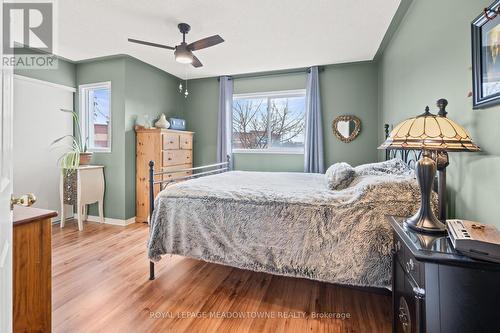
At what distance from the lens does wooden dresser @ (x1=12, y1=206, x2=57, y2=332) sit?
98 cm

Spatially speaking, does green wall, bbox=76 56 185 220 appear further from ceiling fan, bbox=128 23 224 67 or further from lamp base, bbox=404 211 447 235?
lamp base, bbox=404 211 447 235

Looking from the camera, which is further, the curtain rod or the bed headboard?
A: the curtain rod

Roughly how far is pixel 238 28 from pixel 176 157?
233 centimetres

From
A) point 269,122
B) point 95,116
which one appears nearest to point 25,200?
point 95,116

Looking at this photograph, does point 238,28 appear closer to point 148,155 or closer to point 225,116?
point 225,116

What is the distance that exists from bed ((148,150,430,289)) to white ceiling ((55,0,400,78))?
5.55 ft

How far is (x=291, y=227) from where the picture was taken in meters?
1.84

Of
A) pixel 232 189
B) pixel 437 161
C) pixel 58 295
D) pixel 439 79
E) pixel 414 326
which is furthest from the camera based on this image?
pixel 232 189

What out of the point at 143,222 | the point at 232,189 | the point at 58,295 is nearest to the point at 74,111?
the point at 143,222

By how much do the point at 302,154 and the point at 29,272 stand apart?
3880mm

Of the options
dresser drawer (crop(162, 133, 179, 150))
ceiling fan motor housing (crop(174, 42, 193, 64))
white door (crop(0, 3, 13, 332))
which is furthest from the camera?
dresser drawer (crop(162, 133, 179, 150))

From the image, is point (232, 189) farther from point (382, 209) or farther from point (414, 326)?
point (414, 326)

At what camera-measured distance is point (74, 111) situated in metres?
4.10

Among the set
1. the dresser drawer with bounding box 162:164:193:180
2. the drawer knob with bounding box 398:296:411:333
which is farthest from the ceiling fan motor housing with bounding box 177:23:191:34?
the drawer knob with bounding box 398:296:411:333
